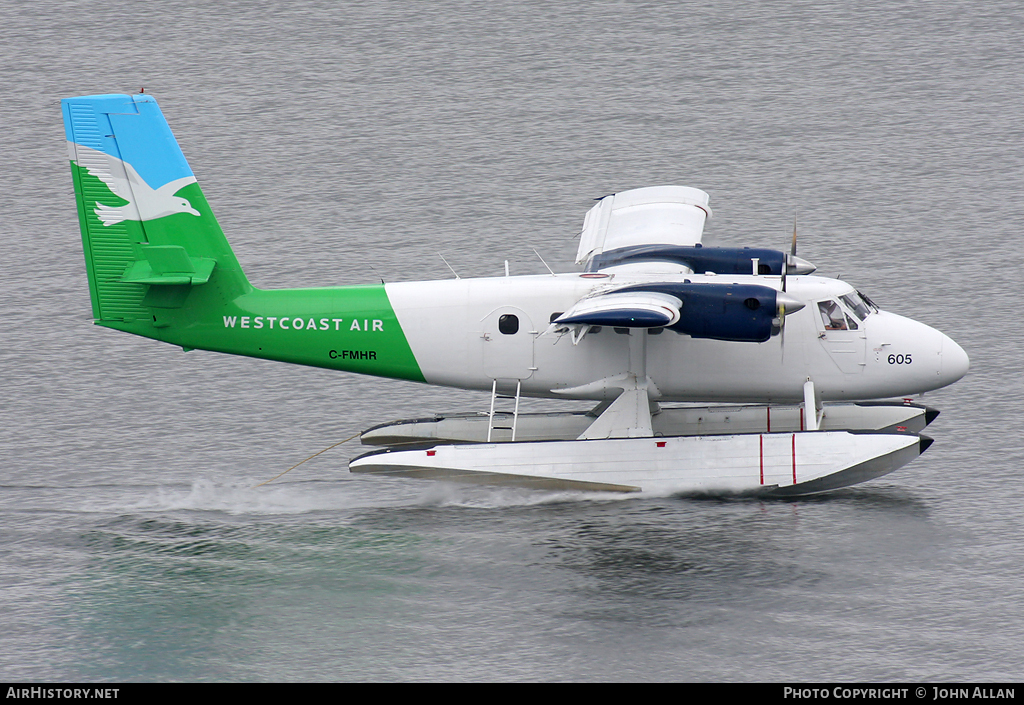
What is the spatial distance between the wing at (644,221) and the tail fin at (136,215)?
→ 9241 millimetres

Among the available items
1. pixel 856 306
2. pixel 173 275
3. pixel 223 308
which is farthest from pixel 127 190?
pixel 856 306

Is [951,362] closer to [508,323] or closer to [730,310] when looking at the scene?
[730,310]

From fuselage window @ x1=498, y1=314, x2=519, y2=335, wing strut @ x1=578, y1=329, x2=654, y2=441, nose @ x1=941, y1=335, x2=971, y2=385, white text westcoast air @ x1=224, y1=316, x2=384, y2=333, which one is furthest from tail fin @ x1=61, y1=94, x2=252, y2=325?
nose @ x1=941, y1=335, x2=971, y2=385

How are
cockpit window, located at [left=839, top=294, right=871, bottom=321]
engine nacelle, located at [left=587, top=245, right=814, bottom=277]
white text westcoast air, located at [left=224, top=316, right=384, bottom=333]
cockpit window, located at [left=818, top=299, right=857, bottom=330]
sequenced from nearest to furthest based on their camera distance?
cockpit window, located at [left=818, top=299, right=857, bottom=330] → cockpit window, located at [left=839, top=294, right=871, bottom=321] → white text westcoast air, located at [left=224, top=316, right=384, bottom=333] → engine nacelle, located at [left=587, top=245, right=814, bottom=277]

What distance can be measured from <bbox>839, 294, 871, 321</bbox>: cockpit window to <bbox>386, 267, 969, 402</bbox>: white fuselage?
0.04 meters

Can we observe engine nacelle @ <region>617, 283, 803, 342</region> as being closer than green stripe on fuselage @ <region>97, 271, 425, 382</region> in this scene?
Yes

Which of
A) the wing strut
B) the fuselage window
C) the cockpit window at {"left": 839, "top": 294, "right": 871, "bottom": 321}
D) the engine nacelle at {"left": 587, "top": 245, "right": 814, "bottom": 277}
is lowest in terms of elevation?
the wing strut

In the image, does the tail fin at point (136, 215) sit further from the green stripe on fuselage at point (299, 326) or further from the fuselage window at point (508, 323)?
the fuselage window at point (508, 323)

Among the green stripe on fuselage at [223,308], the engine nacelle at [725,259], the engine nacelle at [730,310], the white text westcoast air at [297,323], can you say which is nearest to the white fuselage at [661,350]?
the white text westcoast air at [297,323]

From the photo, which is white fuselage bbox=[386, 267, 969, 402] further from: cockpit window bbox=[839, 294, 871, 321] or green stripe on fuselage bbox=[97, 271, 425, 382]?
green stripe on fuselage bbox=[97, 271, 425, 382]

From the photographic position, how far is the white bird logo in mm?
29375

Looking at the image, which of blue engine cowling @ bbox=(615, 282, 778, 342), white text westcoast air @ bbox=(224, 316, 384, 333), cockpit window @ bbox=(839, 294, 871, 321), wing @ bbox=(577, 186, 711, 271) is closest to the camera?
blue engine cowling @ bbox=(615, 282, 778, 342)

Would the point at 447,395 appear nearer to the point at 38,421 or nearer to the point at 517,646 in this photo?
the point at 38,421

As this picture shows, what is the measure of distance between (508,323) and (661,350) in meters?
3.45
